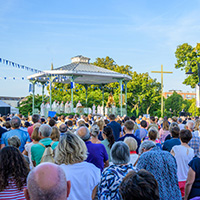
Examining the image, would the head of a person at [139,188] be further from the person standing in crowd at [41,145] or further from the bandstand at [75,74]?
the bandstand at [75,74]

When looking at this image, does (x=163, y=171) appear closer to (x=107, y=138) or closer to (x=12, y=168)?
(x=12, y=168)

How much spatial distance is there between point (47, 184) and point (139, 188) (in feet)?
2.13

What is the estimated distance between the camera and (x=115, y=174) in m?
3.45

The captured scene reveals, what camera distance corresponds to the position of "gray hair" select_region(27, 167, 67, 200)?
1.92 meters

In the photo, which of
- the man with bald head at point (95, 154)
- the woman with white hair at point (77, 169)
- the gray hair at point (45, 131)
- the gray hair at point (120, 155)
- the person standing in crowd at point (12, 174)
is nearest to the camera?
the person standing in crowd at point (12, 174)

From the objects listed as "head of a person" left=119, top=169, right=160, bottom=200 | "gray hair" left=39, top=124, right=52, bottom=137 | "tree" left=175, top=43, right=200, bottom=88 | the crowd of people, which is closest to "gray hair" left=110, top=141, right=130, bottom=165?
the crowd of people

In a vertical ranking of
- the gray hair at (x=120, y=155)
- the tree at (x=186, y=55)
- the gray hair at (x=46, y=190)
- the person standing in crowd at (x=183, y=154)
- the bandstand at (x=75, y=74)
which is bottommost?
the person standing in crowd at (x=183, y=154)

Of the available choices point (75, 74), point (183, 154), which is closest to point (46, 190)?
point (183, 154)

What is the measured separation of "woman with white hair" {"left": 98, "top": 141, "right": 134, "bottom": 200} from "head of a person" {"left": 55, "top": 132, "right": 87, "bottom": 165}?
0.37m

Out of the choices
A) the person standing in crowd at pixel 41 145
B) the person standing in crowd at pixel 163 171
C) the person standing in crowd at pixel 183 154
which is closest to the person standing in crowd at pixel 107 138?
the person standing in crowd at pixel 41 145

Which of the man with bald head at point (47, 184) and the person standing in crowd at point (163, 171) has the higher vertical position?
the man with bald head at point (47, 184)

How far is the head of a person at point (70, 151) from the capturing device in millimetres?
3596

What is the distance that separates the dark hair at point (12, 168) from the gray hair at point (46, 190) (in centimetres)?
127

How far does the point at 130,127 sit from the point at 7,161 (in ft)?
12.1
